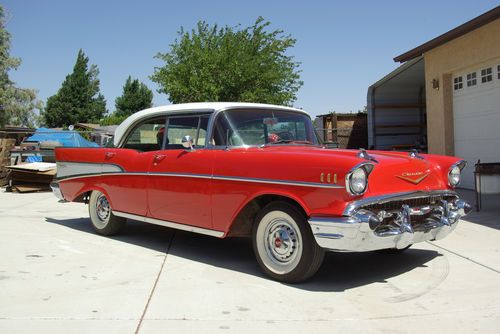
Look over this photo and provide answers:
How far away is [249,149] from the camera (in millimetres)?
4934

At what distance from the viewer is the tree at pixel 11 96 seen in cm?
3509

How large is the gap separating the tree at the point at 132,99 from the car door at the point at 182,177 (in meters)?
63.2

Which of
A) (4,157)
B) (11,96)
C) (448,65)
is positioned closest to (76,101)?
(11,96)

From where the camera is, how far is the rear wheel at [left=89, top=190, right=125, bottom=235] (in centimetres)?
658

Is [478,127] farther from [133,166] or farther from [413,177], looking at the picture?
[133,166]

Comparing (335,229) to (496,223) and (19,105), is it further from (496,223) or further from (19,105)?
(19,105)

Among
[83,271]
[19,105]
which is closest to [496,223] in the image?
[83,271]

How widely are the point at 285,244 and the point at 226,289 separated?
647 mm

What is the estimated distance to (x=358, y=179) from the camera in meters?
3.98

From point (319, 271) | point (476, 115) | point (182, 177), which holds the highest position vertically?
point (476, 115)

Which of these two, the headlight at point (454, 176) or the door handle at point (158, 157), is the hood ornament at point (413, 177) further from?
the door handle at point (158, 157)

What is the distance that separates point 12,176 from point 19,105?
2666 centimetres

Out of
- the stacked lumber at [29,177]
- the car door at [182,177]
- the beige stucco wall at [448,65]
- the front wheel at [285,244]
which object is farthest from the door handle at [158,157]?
the stacked lumber at [29,177]

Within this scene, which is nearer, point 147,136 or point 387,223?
point 387,223
